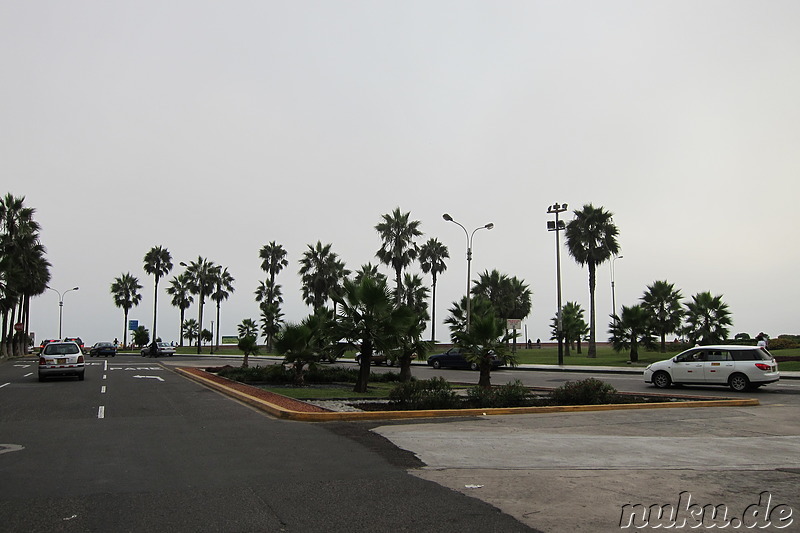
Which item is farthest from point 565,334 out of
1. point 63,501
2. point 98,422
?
point 63,501

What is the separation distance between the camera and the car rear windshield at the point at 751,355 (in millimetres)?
21047

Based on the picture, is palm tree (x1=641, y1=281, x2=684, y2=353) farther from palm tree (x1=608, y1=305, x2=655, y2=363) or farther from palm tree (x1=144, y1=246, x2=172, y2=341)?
palm tree (x1=144, y1=246, x2=172, y2=341)

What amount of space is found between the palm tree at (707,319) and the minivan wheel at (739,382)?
25714 mm

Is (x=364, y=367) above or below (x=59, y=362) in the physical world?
above

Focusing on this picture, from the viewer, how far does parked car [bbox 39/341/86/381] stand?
80.6 ft

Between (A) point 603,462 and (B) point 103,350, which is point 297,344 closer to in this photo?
(A) point 603,462

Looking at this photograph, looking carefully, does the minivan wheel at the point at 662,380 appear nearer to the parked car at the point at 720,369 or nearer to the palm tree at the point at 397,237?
the parked car at the point at 720,369

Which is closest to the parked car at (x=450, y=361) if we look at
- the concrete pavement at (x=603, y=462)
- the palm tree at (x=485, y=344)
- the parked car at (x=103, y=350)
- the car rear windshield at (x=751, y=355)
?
the car rear windshield at (x=751, y=355)

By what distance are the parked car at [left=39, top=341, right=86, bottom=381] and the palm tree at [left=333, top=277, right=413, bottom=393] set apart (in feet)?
44.4

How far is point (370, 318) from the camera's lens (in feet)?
58.4

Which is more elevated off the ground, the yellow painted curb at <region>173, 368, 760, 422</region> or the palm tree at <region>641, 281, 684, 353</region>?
the palm tree at <region>641, 281, 684, 353</region>

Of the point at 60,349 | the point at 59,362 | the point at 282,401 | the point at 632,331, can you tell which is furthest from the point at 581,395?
the point at 632,331

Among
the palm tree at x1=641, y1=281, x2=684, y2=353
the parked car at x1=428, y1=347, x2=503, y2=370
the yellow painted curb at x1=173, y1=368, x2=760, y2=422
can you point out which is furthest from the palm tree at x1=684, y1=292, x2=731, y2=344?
the yellow painted curb at x1=173, y1=368, x2=760, y2=422

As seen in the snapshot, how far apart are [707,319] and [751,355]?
1045 inches
